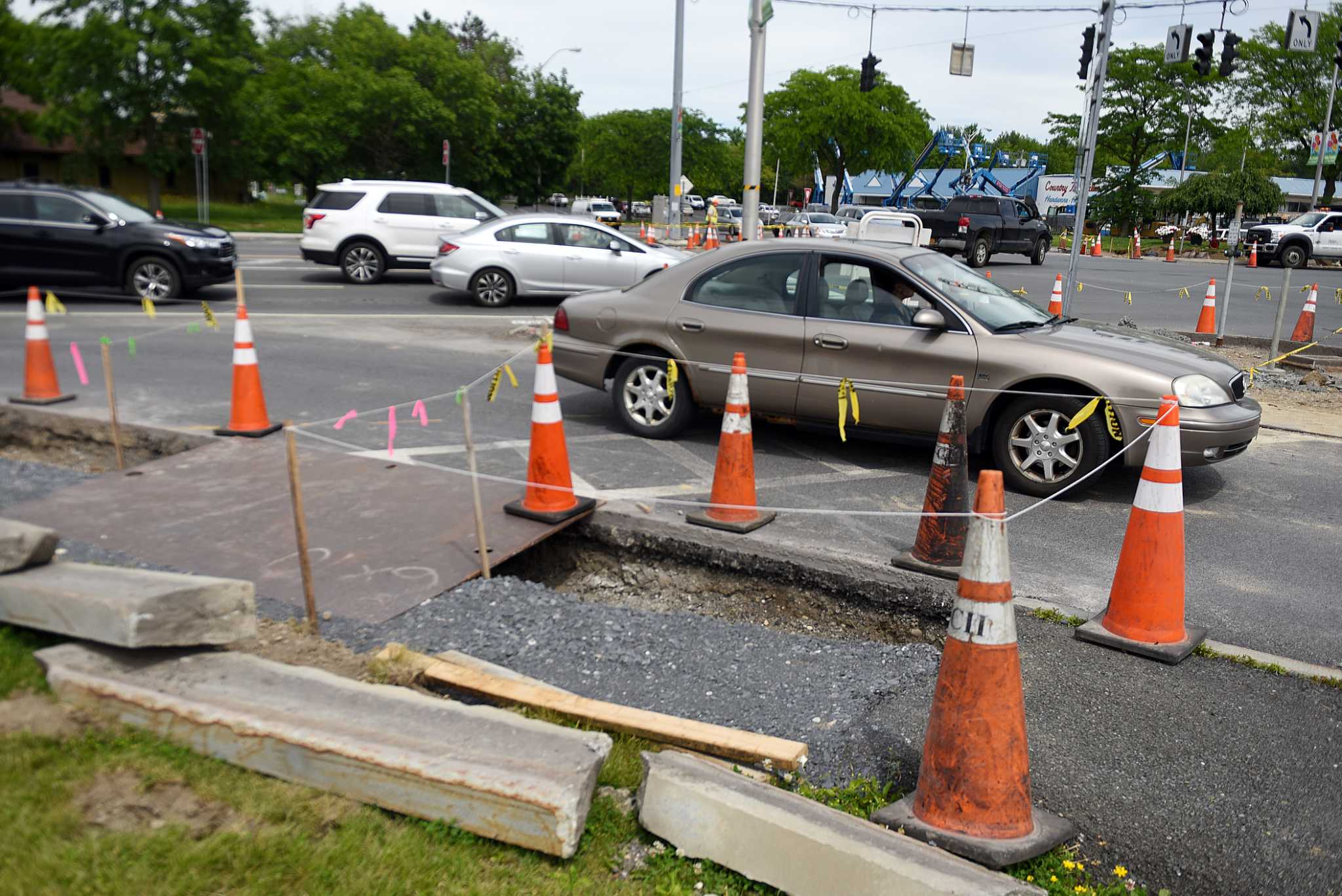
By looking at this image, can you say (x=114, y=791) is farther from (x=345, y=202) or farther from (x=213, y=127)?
(x=213, y=127)

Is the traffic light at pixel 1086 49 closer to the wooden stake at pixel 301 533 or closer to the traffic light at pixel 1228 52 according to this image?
the traffic light at pixel 1228 52

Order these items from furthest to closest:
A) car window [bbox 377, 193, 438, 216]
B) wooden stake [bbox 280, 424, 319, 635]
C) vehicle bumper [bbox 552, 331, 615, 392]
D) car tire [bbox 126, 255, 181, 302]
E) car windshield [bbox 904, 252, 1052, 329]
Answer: car window [bbox 377, 193, 438, 216]
car tire [bbox 126, 255, 181, 302]
vehicle bumper [bbox 552, 331, 615, 392]
car windshield [bbox 904, 252, 1052, 329]
wooden stake [bbox 280, 424, 319, 635]

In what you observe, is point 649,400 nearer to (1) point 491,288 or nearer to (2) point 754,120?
(1) point 491,288

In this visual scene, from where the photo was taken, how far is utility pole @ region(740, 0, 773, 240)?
16547 millimetres

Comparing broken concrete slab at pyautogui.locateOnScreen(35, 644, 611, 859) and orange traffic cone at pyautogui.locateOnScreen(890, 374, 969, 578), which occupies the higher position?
orange traffic cone at pyautogui.locateOnScreen(890, 374, 969, 578)

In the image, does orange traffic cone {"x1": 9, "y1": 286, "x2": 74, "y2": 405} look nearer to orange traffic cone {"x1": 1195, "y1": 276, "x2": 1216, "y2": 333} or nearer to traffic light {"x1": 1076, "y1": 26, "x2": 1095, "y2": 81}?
orange traffic cone {"x1": 1195, "y1": 276, "x2": 1216, "y2": 333}

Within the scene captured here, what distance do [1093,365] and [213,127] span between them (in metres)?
42.5

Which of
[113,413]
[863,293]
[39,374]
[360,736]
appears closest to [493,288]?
[39,374]

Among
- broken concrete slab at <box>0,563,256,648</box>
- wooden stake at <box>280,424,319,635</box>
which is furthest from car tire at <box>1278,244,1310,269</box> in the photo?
broken concrete slab at <box>0,563,256,648</box>

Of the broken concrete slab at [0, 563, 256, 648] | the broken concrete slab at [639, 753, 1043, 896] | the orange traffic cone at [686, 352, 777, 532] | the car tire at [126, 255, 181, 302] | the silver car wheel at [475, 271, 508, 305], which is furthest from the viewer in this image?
the silver car wheel at [475, 271, 508, 305]

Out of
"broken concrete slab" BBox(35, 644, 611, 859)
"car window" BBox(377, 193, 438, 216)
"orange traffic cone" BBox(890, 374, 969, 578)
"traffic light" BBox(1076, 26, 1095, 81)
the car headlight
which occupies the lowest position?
"broken concrete slab" BBox(35, 644, 611, 859)

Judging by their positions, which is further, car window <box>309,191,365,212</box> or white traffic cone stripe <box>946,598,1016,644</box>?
car window <box>309,191,365,212</box>

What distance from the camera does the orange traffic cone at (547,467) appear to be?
535 centimetres

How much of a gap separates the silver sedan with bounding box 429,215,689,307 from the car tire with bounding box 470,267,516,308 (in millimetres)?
10
